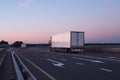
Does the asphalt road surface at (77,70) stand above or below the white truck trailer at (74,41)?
below

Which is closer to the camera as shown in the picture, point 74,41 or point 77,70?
point 77,70

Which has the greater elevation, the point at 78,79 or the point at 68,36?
the point at 68,36

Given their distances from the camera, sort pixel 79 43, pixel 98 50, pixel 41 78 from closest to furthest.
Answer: pixel 41 78
pixel 79 43
pixel 98 50

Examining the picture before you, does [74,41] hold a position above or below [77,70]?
above

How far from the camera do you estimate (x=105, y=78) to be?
16.5m

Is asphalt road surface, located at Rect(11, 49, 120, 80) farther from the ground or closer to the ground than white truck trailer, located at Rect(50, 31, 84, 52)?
closer to the ground

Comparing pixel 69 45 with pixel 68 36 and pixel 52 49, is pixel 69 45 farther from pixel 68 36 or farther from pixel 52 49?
pixel 52 49

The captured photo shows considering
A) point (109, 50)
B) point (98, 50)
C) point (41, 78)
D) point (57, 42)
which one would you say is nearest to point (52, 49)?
point (57, 42)

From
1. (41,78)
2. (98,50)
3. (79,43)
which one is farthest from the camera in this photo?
(98,50)

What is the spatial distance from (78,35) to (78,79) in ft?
145

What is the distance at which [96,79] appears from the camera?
16.2 metres

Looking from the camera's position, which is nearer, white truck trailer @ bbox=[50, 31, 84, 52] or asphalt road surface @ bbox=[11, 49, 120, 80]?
asphalt road surface @ bbox=[11, 49, 120, 80]

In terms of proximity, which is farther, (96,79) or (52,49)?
(52,49)

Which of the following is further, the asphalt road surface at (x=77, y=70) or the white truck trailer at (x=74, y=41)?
the white truck trailer at (x=74, y=41)
